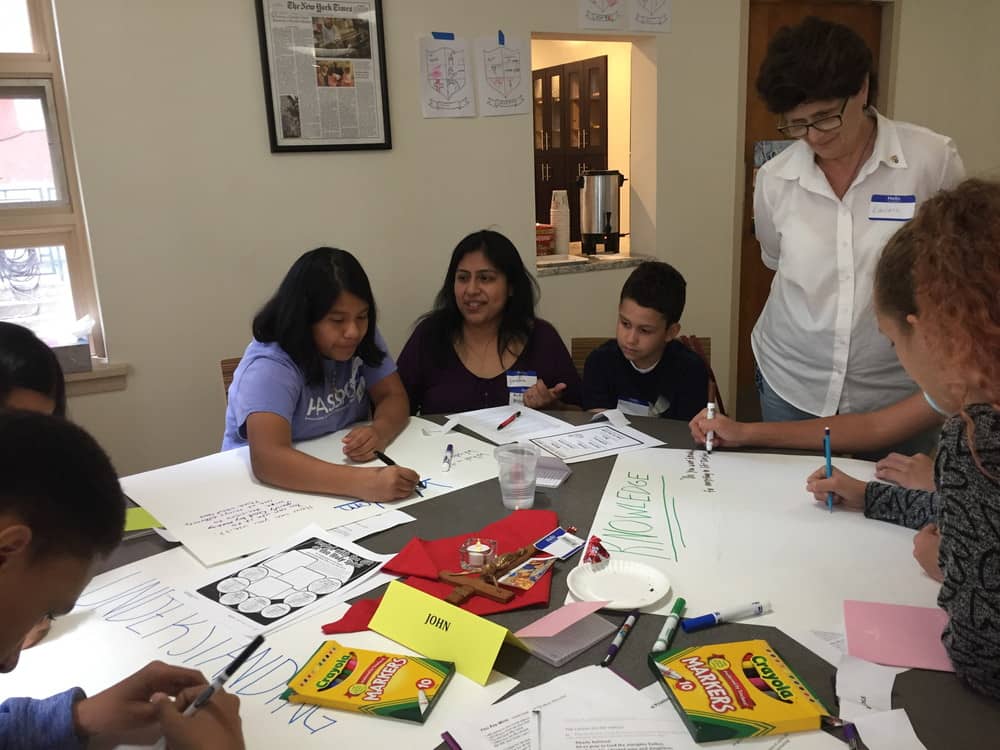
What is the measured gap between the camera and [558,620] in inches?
40.8

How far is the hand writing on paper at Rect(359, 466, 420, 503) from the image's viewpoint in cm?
149

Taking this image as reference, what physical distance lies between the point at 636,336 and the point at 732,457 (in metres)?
0.53

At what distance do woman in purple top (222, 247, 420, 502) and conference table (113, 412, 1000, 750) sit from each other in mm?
151

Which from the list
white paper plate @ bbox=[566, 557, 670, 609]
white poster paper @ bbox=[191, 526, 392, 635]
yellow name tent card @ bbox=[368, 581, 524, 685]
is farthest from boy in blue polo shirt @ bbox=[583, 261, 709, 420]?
yellow name tent card @ bbox=[368, 581, 524, 685]

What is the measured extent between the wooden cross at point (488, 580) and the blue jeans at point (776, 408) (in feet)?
3.35

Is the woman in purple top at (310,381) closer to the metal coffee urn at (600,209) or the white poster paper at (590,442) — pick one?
the white poster paper at (590,442)

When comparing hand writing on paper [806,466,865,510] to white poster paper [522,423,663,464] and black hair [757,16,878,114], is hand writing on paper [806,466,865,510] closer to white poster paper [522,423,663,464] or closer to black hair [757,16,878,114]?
white poster paper [522,423,663,464]

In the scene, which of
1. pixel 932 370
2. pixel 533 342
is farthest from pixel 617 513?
pixel 533 342

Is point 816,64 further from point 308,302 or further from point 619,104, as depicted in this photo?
point 619,104

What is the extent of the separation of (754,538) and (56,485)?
1.02 meters

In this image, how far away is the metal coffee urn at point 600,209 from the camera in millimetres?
3615

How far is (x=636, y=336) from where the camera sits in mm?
2092

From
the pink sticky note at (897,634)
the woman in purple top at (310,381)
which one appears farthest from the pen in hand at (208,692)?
the pink sticky note at (897,634)

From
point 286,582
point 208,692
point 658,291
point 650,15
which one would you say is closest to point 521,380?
point 658,291
